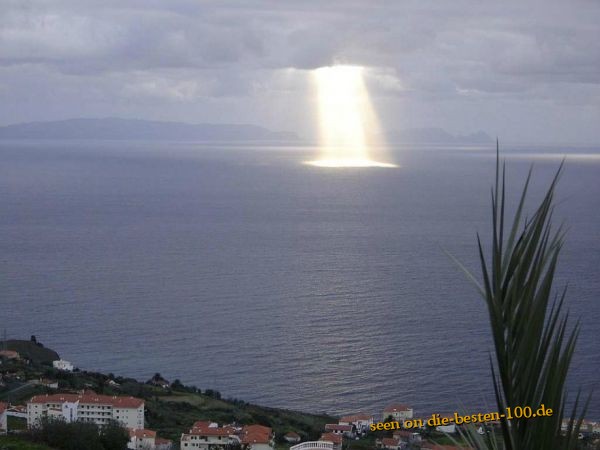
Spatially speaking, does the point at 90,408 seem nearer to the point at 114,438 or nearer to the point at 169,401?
the point at 169,401

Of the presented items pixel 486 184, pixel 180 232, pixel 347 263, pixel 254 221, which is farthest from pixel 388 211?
pixel 486 184

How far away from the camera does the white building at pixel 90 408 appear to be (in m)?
15.3

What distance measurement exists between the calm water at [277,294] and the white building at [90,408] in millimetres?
5534

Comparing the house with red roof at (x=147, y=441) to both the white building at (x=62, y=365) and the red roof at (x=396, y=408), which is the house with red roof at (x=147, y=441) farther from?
the white building at (x=62, y=365)

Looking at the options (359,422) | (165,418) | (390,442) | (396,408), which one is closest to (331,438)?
(390,442)

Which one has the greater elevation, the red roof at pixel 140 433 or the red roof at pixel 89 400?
the red roof at pixel 89 400

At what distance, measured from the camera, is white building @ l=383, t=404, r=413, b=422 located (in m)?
18.1

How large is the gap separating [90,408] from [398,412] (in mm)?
6992

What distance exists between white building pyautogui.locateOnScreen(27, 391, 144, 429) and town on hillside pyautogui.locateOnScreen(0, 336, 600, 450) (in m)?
0.02

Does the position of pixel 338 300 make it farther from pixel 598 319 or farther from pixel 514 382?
pixel 514 382

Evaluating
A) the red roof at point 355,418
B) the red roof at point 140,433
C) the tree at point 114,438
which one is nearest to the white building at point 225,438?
the red roof at point 140,433

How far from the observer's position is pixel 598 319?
27391 millimetres

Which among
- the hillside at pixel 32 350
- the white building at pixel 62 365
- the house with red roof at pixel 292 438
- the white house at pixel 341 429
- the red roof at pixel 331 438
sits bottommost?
the red roof at pixel 331 438

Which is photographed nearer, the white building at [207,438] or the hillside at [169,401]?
the white building at [207,438]
